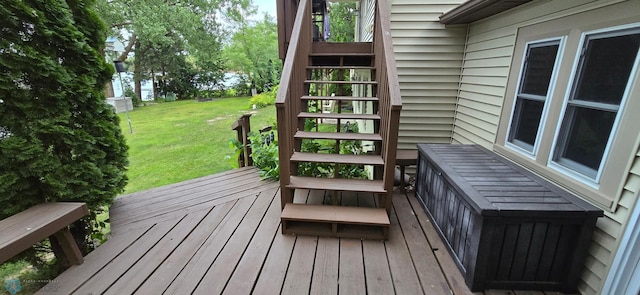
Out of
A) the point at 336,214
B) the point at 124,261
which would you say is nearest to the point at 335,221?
the point at 336,214

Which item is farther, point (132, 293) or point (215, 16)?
point (215, 16)

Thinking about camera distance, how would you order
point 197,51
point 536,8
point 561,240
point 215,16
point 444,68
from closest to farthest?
point 561,240
point 536,8
point 444,68
point 197,51
point 215,16

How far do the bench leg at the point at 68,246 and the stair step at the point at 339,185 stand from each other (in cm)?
Answer: 163

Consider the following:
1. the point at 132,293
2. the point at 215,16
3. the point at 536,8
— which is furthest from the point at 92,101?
the point at 215,16

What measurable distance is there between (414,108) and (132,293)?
3.53 m

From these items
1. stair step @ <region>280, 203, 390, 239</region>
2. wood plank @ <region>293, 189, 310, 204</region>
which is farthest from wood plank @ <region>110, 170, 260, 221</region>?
stair step @ <region>280, 203, 390, 239</region>

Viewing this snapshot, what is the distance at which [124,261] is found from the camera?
82.7 inches

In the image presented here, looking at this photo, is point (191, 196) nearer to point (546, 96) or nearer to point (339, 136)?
point (339, 136)

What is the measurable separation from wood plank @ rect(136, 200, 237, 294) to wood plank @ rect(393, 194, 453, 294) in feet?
5.55

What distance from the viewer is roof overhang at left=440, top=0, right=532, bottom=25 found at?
2.54 metres

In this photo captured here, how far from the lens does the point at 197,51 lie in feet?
51.9

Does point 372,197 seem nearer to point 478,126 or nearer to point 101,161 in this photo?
point 478,126

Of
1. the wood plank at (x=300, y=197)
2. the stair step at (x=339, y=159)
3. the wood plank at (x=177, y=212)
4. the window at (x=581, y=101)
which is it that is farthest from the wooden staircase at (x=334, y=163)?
the window at (x=581, y=101)

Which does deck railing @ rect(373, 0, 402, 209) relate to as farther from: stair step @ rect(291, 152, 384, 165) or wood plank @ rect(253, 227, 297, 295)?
wood plank @ rect(253, 227, 297, 295)
